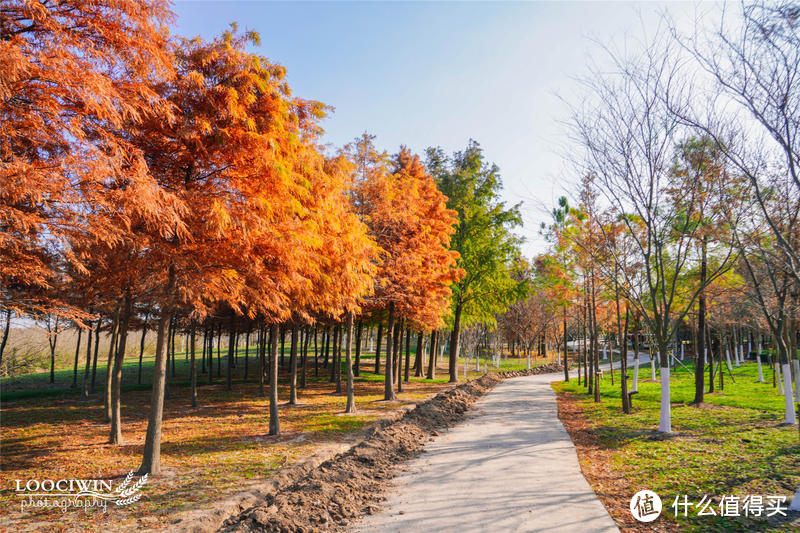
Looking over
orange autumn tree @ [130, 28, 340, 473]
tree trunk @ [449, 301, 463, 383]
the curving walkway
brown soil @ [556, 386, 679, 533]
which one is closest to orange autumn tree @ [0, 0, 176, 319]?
orange autumn tree @ [130, 28, 340, 473]

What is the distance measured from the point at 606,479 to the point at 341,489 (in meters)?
4.66

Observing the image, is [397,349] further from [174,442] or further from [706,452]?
[706,452]

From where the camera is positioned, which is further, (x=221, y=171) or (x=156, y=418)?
(x=156, y=418)

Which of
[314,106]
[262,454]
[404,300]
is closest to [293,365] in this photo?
[404,300]

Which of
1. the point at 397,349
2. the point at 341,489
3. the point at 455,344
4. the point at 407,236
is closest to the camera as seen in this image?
the point at 341,489

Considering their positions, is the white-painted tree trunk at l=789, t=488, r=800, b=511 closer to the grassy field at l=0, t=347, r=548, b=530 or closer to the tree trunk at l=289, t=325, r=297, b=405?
the grassy field at l=0, t=347, r=548, b=530

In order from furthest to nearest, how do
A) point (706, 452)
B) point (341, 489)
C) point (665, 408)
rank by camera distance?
point (665, 408) → point (706, 452) → point (341, 489)

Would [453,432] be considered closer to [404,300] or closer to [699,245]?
[404,300]

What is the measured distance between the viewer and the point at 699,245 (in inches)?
489

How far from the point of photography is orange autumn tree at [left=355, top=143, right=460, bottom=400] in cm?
1506

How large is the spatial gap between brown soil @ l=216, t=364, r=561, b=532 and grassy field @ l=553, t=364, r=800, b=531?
12.9 feet

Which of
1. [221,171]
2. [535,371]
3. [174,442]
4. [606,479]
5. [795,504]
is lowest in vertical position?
[535,371]

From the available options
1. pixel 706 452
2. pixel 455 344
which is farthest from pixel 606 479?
pixel 455 344

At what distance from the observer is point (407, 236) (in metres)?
16.4
